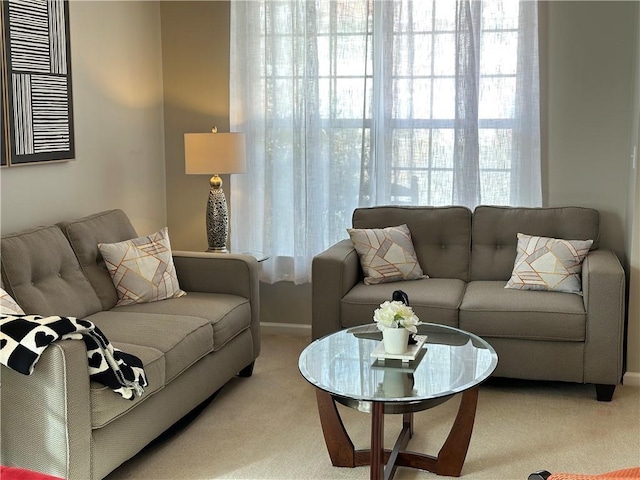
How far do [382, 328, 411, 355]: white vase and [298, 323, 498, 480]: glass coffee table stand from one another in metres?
0.04

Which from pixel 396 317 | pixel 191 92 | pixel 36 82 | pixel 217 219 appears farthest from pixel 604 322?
pixel 36 82

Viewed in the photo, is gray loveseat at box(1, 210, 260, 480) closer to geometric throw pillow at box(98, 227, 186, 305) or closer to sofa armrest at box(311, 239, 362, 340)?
geometric throw pillow at box(98, 227, 186, 305)

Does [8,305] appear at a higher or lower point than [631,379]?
higher

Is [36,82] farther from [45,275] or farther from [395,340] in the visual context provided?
[395,340]

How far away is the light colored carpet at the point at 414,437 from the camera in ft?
10.1

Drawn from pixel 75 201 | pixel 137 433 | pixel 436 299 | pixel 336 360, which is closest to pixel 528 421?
pixel 436 299

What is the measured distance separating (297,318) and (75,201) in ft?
5.17

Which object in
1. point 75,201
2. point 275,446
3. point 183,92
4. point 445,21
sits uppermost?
point 445,21

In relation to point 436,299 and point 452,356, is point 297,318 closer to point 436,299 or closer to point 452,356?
point 436,299

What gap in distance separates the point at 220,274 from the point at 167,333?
787 mm

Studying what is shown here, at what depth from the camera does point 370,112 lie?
→ 14.9 ft

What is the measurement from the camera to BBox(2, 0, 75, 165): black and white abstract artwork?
11.6 feet

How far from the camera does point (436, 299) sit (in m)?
3.90

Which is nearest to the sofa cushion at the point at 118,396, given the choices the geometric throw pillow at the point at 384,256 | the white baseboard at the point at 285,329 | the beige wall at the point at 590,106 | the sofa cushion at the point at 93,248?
the sofa cushion at the point at 93,248
